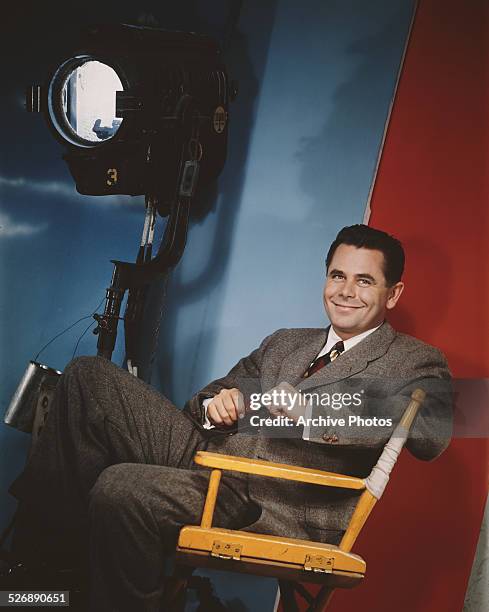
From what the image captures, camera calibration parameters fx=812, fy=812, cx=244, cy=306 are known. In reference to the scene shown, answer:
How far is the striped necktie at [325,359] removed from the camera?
86.3 inches

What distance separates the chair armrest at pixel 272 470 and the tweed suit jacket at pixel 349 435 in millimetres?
96

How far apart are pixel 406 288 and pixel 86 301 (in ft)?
4.02

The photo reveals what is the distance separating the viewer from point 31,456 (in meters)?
2.08

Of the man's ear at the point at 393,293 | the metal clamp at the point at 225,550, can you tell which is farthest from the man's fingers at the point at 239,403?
the man's ear at the point at 393,293

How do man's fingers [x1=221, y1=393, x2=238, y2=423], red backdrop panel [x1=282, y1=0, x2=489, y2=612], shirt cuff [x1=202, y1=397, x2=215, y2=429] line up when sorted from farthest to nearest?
red backdrop panel [x1=282, y1=0, x2=489, y2=612]
shirt cuff [x1=202, y1=397, x2=215, y2=429]
man's fingers [x1=221, y1=393, x2=238, y2=423]

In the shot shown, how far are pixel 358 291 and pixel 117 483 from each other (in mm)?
806

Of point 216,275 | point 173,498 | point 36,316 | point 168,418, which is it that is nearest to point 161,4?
point 216,275

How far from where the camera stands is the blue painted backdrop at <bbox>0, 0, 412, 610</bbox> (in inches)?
107

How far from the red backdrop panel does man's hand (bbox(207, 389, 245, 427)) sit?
0.76 metres

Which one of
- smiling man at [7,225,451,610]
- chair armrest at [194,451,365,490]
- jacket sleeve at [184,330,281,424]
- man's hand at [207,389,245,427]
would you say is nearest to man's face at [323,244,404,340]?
smiling man at [7,225,451,610]

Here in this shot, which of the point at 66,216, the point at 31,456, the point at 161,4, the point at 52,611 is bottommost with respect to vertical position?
the point at 52,611

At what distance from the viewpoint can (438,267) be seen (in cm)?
252

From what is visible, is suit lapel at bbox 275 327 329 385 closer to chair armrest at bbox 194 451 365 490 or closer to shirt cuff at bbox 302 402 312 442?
shirt cuff at bbox 302 402 312 442

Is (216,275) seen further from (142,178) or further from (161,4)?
(161,4)
